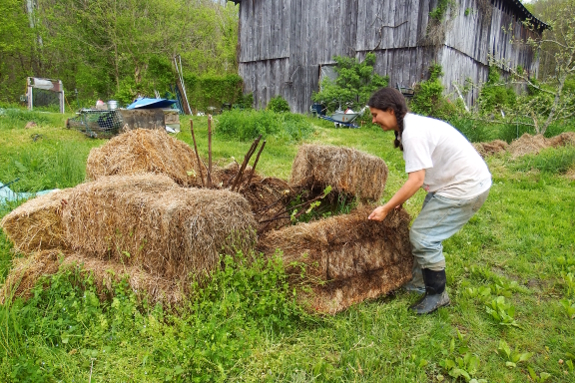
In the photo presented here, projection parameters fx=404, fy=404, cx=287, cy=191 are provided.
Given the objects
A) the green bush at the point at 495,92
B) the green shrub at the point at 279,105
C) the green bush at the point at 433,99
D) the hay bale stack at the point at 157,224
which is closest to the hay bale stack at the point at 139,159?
the hay bale stack at the point at 157,224

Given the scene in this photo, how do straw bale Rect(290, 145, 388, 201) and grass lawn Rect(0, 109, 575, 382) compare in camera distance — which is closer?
grass lawn Rect(0, 109, 575, 382)

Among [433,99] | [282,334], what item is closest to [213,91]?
[433,99]

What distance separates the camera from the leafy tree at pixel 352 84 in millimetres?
15461

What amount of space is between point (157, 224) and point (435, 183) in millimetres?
2299

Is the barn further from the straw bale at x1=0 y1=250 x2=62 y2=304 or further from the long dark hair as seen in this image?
the straw bale at x1=0 y1=250 x2=62 y2=304

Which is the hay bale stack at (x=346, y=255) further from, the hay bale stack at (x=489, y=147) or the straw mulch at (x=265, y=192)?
the hay bale stack at (x=489, y=147)

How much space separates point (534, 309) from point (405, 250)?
1.21 m

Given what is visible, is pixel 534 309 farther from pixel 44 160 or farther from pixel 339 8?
pixel 339 8

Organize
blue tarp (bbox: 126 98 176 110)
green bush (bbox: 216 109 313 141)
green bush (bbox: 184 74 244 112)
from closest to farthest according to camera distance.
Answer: blue tarp (bbox: 126 98 176 110), green bush (bbox: 216 109 313 141), green bush (bbox: 184 74 244 112)

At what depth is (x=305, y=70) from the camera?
17641 mm

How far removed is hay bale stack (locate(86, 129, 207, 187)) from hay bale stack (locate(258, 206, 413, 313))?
176 cm

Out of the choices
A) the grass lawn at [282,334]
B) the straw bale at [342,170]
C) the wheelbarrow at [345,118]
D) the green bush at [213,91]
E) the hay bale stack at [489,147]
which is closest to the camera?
the grass lawn at [282,334]

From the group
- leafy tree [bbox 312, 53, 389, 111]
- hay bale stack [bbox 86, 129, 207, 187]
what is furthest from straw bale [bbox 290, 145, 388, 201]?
leafy tree [bbox 312, 53, 389, 111]

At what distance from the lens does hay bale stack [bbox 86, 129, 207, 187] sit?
15.4 feet
